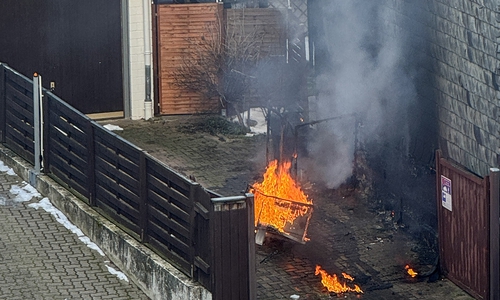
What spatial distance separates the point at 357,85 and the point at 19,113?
5363 mm

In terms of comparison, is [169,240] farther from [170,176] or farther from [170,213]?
[170,176]

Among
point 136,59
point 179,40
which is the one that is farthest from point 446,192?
point 136,59

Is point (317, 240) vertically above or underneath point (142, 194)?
underneath

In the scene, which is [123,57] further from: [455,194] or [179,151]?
[455,194]

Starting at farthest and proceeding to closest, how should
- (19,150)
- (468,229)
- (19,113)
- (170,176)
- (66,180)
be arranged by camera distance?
(19,150) < (19,113) < (66,180) < (468,229) < (170,176)

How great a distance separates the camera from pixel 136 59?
62.7 feet

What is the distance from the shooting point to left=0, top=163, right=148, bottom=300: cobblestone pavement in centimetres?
1152

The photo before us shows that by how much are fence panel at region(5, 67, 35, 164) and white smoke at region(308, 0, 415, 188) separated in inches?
182

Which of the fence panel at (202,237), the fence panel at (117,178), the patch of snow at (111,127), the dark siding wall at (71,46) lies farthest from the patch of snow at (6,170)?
the fence panel at (202,237)

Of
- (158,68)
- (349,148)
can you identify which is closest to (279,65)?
(158,68)

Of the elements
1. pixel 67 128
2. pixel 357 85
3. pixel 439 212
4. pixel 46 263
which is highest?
pixel 357 85

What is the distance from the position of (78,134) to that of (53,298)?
268 centimetres

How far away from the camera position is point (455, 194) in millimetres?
12484

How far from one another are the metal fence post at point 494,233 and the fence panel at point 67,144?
5.07m
